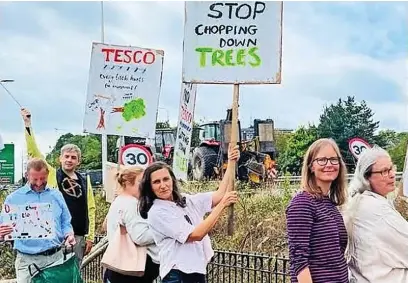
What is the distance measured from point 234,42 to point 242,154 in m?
14.1

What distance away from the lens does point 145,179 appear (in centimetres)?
466

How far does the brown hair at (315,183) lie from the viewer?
375cm

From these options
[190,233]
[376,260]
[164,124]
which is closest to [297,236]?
[376,260]

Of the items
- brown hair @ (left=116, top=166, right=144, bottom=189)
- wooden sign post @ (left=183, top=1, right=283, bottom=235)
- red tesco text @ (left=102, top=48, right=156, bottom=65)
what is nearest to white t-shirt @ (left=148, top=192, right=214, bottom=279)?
brown hair @ (left=116, top=166, right=144, bottom=189)

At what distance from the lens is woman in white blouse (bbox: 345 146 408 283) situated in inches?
140

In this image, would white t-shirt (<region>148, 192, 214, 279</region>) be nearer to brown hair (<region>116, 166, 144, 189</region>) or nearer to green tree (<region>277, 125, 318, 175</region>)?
brown hair (<region>116, 166, 144, 189</region>)

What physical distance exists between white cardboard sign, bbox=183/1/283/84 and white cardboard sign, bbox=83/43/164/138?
187 centimetres

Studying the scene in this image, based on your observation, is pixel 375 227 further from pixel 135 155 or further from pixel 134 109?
pixel 134 109

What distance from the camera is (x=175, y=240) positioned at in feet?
14.7

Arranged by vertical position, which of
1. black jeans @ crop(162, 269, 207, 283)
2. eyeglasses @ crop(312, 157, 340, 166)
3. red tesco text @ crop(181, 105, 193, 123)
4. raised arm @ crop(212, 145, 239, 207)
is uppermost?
red tesco text @ crop(181, 105, 193, 123)

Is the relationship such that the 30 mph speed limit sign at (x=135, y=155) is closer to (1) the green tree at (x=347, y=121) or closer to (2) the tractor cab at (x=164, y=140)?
(2) the tractor cab at (x=164, y=140)

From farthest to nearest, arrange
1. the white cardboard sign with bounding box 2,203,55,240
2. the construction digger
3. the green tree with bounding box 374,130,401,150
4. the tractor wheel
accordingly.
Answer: the green tree with bounding box 374,130,401,150 → the tractor wheel → the construction digger → the white cardboard sign with bounding box 2,203,55,240

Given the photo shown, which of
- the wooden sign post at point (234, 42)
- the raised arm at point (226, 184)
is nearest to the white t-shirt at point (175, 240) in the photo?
the raised arm at point (226, 184)

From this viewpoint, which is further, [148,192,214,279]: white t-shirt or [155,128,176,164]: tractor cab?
[155,128,176,164]: tractor cab
